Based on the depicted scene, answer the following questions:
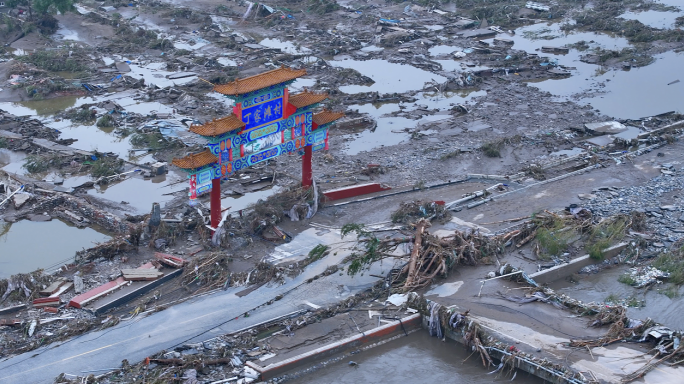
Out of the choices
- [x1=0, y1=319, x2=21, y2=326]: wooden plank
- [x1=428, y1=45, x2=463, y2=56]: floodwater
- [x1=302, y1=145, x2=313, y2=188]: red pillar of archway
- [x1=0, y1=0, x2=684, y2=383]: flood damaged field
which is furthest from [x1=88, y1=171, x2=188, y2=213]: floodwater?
[x1=428, y1=45, x2=463, y2=56]: floodwater

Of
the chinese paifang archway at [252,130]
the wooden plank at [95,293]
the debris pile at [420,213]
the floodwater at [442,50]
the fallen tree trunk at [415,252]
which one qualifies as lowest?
the floodwater at [442,50]

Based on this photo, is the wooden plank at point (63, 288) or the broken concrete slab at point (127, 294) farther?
the wooden plank at point (63, 288)

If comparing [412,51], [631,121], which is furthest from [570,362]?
[412,51]

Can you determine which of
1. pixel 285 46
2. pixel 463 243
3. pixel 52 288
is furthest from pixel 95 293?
pixel 285 46

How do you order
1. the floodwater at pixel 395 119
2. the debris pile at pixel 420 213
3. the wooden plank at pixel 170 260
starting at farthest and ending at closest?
the floodwater at pixel 395 119
the debris pile at pixel 420 213
the wooden plank at pixel 170 260

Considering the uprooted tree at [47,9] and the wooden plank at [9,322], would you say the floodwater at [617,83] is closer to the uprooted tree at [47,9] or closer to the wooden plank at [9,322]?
the wooden plank at [9,322]


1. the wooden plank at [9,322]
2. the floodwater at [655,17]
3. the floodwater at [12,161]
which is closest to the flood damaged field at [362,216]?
the wooden plank at [9,322]

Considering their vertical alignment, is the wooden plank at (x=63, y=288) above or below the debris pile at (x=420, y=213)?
below

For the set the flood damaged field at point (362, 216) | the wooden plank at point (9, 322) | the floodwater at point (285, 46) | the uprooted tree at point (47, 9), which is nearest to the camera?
the flood damaged field at point (362, 216)
